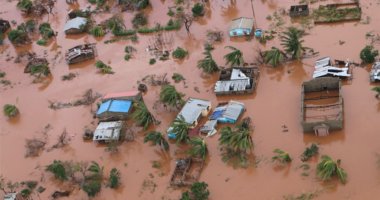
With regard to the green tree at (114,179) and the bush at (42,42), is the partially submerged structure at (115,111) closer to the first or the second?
the green tree at (114,179)

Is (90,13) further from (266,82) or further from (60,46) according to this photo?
(266,82)

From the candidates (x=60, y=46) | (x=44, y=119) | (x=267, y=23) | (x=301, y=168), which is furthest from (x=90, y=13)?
(x=301, y=168)

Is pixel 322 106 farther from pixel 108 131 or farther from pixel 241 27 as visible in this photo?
pixel 108 131

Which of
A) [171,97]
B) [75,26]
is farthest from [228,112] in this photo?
[75,26]

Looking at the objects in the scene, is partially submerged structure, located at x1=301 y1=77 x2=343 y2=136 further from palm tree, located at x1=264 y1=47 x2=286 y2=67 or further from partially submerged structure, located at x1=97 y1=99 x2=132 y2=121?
partially submerged structure, located at x1=97 y1=99 x2=132 y2=121

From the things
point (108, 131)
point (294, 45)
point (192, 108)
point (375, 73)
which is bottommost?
point (108, 131)

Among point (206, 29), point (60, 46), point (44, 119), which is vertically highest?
point (206, 29)
